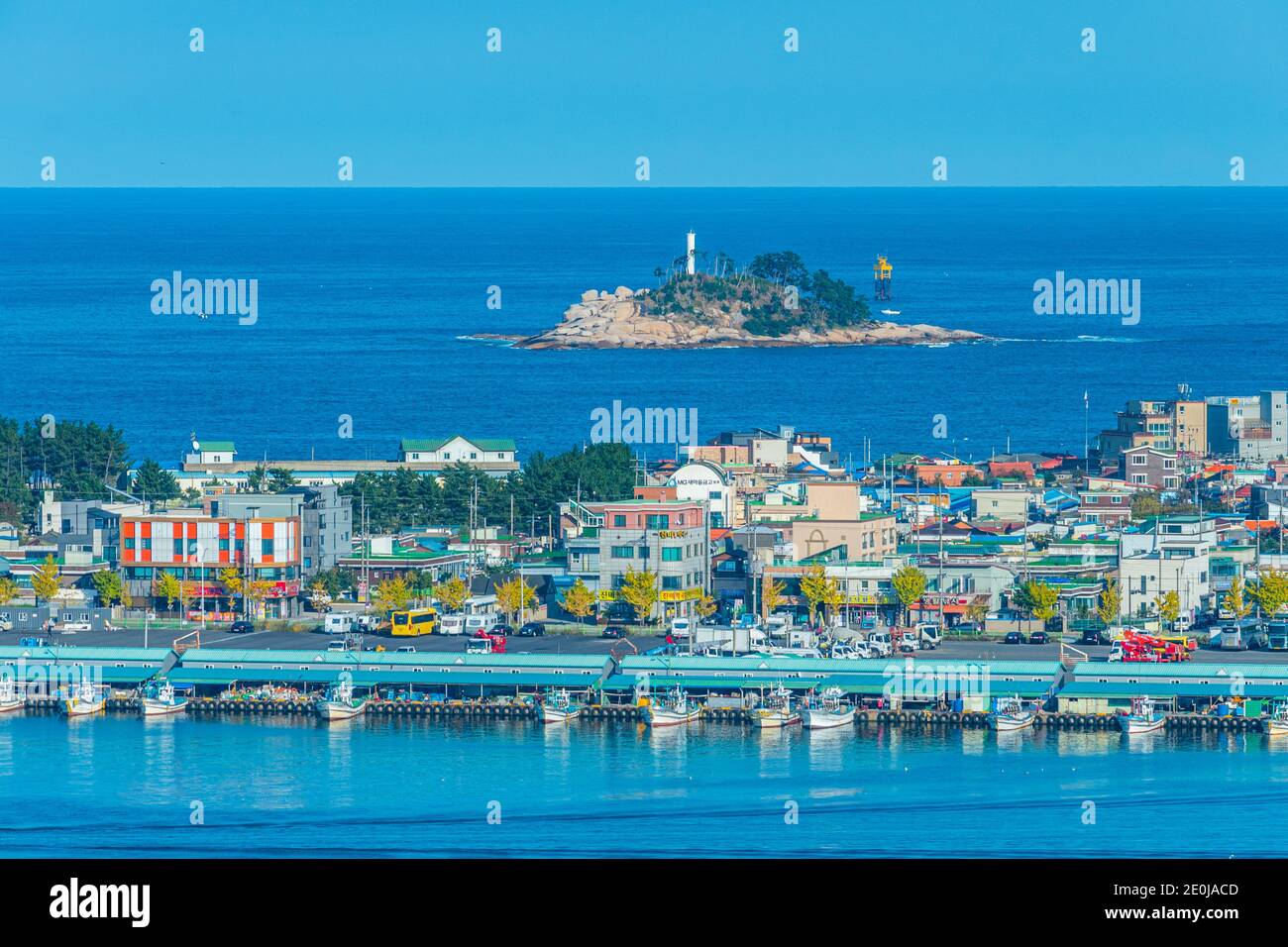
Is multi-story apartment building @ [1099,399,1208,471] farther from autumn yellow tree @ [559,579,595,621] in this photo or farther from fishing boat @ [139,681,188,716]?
fishing boat @ [139,681,188,716]

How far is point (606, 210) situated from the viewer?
151 metres

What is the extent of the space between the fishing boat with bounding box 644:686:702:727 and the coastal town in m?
0.06

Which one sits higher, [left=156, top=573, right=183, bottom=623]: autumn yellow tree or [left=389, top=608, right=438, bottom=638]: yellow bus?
[left=156, top=573, right=183, bottom=623]: autumn yellow tree

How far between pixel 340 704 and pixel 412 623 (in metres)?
2.27

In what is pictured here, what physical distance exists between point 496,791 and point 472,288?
6203 cm

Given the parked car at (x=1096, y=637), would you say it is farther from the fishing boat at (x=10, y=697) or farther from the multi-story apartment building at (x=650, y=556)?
the fishing boat at (x=10, y=697)

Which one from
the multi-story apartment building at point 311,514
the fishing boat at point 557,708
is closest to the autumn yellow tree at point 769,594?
the fishing boat at point 557,708

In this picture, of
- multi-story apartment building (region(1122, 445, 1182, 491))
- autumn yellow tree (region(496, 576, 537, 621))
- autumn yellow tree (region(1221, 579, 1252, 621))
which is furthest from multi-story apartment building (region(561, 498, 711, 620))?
multi-story apartment building (region(1122, 445, 1182, 491))

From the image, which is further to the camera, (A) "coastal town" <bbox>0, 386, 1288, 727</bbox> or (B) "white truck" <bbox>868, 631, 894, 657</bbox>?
(B) "white truck" <bbox>868, 631, 894, 657</bbox>

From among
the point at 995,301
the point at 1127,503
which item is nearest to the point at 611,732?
the point at 1127,503

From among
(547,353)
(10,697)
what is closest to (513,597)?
(10,697)

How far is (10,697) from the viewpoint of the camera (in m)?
16.7

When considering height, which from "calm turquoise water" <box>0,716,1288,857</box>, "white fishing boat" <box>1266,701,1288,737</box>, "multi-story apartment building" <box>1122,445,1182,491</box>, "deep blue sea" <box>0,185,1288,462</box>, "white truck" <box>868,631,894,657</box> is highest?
"deep blue sea" <box>0,185,1288,462</box>

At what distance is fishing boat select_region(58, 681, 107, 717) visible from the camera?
53.8ft
